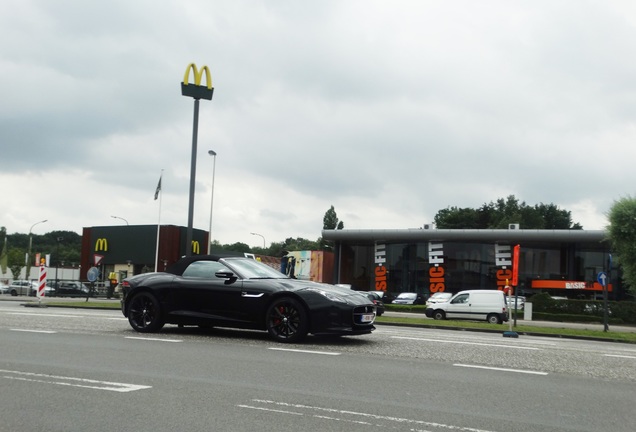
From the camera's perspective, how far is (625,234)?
2967cm

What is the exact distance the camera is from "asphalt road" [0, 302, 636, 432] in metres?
5.81

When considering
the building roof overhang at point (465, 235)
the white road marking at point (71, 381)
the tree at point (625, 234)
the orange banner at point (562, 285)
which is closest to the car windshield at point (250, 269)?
the white road marking at point (71, 381)

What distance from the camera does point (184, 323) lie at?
494 inches

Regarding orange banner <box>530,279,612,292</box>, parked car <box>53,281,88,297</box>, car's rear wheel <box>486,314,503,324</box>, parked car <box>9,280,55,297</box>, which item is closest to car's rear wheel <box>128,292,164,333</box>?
car's rear wheel <box>486,314,503,324</box>

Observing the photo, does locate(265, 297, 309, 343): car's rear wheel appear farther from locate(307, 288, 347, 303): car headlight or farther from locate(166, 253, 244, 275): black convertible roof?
locate(166, 253, 244, 275): black convertible roof

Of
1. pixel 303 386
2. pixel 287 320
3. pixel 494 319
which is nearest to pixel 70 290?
pixel 494 319

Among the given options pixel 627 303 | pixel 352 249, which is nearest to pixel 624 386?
pixel 627 303

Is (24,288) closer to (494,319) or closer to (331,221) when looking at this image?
(494,319)

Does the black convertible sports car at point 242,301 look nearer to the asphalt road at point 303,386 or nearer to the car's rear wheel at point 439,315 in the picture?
the asphalt road at point 303,386

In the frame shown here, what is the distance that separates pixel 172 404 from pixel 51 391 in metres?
1.43

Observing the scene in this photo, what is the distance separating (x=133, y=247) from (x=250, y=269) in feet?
175

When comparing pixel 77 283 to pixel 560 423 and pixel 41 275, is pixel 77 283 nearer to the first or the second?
pixel 41 275

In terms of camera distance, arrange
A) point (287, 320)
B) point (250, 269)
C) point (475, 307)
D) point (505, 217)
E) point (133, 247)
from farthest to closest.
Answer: point (505, 217) → point (133, 247) → point (475, 307) → point (250, 269) → point (287, 320)

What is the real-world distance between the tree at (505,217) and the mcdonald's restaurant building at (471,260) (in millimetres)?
51668
